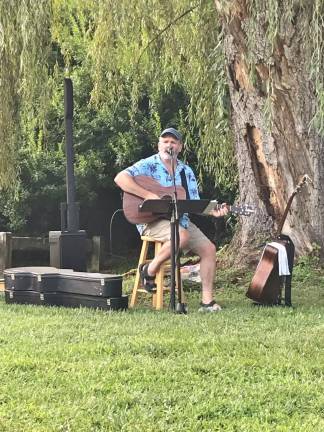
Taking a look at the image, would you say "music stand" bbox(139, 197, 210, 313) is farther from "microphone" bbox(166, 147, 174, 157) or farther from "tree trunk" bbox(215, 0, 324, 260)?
"tree trunk" bbox(215, 0, 324, 260)

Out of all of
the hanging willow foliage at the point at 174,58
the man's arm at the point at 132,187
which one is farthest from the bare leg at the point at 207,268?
the hanging willow foliage at the point at 174,58

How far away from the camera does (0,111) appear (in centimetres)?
726

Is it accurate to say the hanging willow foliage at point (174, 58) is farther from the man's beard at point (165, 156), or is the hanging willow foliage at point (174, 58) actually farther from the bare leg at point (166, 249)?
the bare leg at point (166, 249)

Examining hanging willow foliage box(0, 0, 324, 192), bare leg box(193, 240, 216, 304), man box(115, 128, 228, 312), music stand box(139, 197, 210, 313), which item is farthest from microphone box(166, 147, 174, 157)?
hanging willow foliage box(0, 0, 324, 192)

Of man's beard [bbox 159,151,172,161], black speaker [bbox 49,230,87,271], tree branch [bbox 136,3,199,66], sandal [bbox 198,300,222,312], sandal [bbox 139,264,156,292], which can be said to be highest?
tree branch [bbox 136,3,199,66]

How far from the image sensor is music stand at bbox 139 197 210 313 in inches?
214

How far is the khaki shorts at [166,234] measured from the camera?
590 centimetres

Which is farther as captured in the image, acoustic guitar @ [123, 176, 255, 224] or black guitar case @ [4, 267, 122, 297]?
acoustic guitar @ [123, 176, 255, 224]

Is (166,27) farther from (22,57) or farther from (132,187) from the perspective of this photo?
(132,187)

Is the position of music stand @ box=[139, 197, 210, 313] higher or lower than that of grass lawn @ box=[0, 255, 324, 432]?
higher

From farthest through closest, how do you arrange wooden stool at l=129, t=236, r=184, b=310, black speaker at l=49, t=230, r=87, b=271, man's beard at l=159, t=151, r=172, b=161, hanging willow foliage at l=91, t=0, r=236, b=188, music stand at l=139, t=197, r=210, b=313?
hanging willow foliage at l=91, t=0, r=236, b=188
black speaker at l=49, t=230, r=87, b=271
man's beard at l=159, t=151, r=172, b=161
wooden stool at l=129, t=236, r=184, b=310
music stand at l=139, t=197, r=210, b=313

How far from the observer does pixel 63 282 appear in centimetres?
Answer: 579

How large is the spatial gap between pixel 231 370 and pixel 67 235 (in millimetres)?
2967

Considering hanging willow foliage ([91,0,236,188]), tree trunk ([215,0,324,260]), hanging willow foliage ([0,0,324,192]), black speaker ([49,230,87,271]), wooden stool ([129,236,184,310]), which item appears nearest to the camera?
wooden stool ([129,236,184,310])
